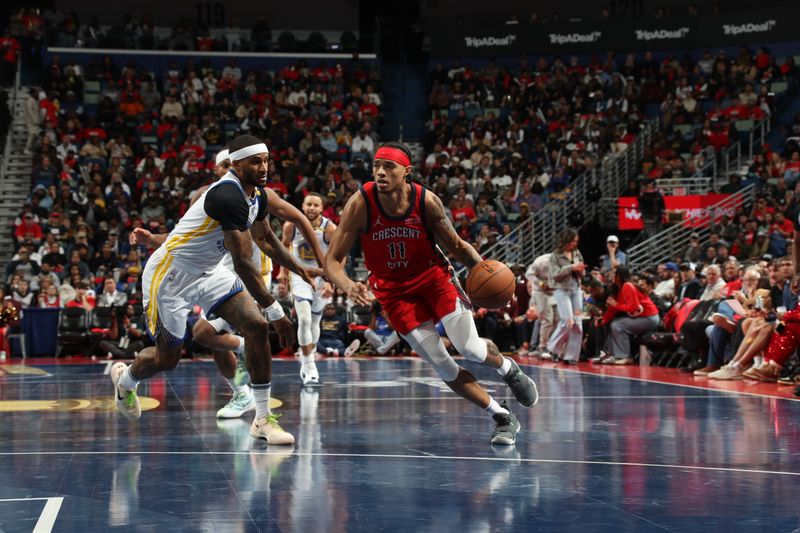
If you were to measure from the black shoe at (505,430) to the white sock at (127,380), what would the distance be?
2.65 m

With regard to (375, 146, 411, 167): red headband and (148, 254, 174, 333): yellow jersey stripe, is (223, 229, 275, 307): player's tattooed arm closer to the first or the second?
(148, 254, 174, 333): yellow jersey stripe

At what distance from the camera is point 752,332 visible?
11766 mm

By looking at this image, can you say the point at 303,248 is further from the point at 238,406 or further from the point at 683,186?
the point at 683,186

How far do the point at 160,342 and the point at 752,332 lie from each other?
720 cm

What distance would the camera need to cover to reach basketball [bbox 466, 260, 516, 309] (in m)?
6.58

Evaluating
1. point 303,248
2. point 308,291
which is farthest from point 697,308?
point 303,248

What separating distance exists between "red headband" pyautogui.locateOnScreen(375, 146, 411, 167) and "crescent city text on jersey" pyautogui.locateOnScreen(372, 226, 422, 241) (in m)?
0.40

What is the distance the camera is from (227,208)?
21.5 feet

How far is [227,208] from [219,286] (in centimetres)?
83

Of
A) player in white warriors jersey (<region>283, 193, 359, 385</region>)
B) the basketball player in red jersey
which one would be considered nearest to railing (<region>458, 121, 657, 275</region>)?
player in white warriors jersey (<region>283, 193, 359, 385</region>)

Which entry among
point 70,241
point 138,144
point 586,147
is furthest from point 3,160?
point 586,147

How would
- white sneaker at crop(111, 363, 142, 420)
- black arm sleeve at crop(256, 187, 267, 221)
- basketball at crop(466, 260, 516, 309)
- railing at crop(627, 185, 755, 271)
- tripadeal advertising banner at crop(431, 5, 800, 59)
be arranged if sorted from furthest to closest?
tripadeal advertising banner at crop(431, 5, 800, 59)
railing at crop(627, 185, 755, 271)
white sneaker at crop(111, 363, 142, 420)
black arm sleeve at crop(256, 187, 267, 221)
basketball at crop(466, 260, 516, 309)

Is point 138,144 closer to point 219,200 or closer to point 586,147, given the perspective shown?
point 586,147

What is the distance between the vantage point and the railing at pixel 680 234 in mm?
19984
